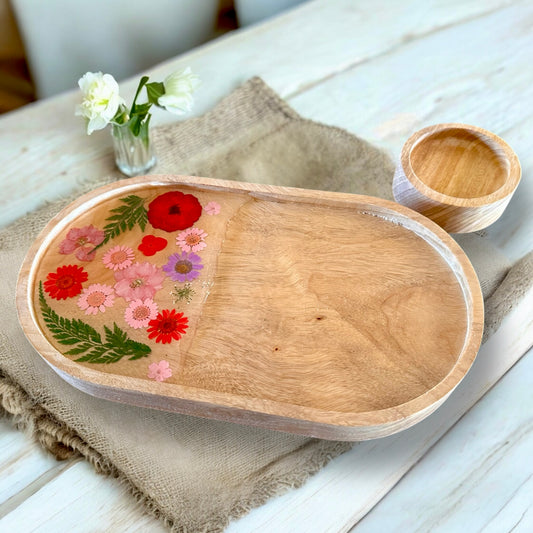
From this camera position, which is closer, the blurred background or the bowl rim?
the bowl rim

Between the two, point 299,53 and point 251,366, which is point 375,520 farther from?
point 299,53

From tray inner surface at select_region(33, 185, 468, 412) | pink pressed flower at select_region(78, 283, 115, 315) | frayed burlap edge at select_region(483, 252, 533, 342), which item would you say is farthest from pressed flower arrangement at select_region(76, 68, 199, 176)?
frayed burlap edge at select_region(483, 252, 533, 342)

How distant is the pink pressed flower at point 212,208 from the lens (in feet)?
2.63

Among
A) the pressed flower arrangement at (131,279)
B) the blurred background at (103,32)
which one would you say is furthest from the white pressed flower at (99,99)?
the blurred background at (103,32)

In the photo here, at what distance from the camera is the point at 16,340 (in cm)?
78

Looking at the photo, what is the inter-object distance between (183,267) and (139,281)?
2.0 inches

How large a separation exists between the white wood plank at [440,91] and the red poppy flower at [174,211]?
0.32 m

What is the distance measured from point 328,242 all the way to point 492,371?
9.5 inches

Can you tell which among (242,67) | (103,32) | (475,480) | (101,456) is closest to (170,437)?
(101,456)

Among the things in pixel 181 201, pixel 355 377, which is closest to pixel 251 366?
pixel 355 377

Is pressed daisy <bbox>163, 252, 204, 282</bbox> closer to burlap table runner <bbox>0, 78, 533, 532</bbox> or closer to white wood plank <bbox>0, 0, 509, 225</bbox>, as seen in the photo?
burlap table runner <bbox>0, 78, 533, 532</bbox>

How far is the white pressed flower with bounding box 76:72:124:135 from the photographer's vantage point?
81 cm

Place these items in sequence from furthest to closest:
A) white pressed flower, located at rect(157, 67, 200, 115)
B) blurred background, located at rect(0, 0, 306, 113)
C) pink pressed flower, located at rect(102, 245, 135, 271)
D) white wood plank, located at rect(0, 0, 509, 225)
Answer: blurred background, located at rect(0, 0, 306, 113)
white wood plank, located at rect(0, 0, 509, 225)
white pressed flower, located at rect(157, 67, 200, 115)
pink pressed flower, located at rect(102, 245, 135, 271)

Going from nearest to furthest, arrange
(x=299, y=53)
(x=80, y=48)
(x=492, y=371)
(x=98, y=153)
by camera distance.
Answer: (x=492, y=371) < (x=98, y=153) < (x=299, y=53) < (x=80, y=48)
